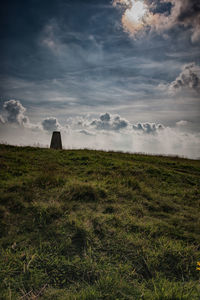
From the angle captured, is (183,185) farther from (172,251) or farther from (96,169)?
(172,251)

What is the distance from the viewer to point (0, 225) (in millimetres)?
4324

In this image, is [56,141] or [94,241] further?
[56,141]

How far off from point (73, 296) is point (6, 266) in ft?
4.15

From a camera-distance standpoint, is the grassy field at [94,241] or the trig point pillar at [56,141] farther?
the trig point pillar at [56,141]

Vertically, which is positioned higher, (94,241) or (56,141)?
(56,141)

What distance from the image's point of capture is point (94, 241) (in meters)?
3.97

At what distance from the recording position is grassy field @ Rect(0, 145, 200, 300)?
2.96 m

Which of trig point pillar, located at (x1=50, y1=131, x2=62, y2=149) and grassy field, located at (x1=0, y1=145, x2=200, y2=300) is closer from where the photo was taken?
grassy field, located at (x1=0, y1=145, x2=200, y2=300)

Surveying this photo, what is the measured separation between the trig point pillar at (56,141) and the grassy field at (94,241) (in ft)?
28.9

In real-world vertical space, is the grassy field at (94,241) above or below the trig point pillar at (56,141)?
below

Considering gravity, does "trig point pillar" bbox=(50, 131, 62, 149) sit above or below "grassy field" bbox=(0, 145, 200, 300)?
above

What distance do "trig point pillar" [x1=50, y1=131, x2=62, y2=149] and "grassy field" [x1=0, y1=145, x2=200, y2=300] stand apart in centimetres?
881

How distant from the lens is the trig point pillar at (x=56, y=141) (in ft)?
52.6

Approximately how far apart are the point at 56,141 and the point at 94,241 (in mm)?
12851
